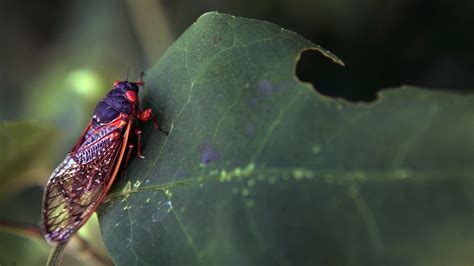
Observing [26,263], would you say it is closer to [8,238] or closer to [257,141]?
[8,238]

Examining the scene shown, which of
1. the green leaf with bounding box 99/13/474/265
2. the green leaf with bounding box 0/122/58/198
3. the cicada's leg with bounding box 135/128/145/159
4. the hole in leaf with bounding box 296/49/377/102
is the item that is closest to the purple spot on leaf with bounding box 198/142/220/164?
the green leaf with bounding box 99/13/474/265

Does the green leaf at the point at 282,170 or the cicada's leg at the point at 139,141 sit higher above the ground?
the green leaf at the point at 282,170

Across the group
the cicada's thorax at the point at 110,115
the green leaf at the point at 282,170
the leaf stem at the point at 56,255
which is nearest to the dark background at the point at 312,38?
the cicada's thorax at the point at 110,115

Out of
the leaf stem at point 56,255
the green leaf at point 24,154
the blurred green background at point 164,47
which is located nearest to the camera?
the leaf stem at point 56,255

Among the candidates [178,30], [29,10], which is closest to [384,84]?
[178,30]

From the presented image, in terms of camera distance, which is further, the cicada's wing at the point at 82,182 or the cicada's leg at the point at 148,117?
the cicada's wing at the point at 82,182

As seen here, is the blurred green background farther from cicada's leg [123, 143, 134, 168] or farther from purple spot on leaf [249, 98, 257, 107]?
purple spot on leaf [249, 98, 257, 107]

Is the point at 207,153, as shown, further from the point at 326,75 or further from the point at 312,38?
the point at 312,38

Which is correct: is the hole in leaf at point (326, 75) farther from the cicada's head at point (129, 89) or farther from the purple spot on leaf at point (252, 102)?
the purple spot on leaf at point (252, 102)
